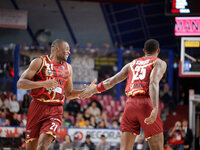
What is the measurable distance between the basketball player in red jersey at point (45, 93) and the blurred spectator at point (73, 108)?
7.78 m

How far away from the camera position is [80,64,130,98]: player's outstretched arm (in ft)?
20.7

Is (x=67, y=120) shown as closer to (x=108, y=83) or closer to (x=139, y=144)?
(x=139, y=144)

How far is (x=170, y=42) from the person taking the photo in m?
18.8

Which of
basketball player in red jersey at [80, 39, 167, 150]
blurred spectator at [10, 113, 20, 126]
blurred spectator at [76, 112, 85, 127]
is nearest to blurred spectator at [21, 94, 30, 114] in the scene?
blurred spectator at [10, 113, 20, 126]

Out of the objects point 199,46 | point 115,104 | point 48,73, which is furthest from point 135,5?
point 48,73

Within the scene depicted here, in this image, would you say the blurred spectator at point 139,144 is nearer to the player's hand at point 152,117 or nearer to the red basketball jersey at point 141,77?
the red basketball jersey at point 141,77

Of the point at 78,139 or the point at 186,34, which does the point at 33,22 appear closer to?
the point at 78,139

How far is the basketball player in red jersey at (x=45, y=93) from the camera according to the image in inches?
238

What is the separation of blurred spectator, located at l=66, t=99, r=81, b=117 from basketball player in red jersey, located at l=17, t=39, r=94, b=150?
7.78 meters

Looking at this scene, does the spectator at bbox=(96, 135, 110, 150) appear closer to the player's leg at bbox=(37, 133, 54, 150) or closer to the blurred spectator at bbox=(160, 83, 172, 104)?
the blurred spectator at bbox=(160, 83, 172, 104)

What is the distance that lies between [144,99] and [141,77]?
0.34m

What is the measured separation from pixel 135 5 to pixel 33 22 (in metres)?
5.13

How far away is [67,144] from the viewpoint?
39.5 feet

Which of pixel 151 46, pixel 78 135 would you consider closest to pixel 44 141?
pixel 151 46
